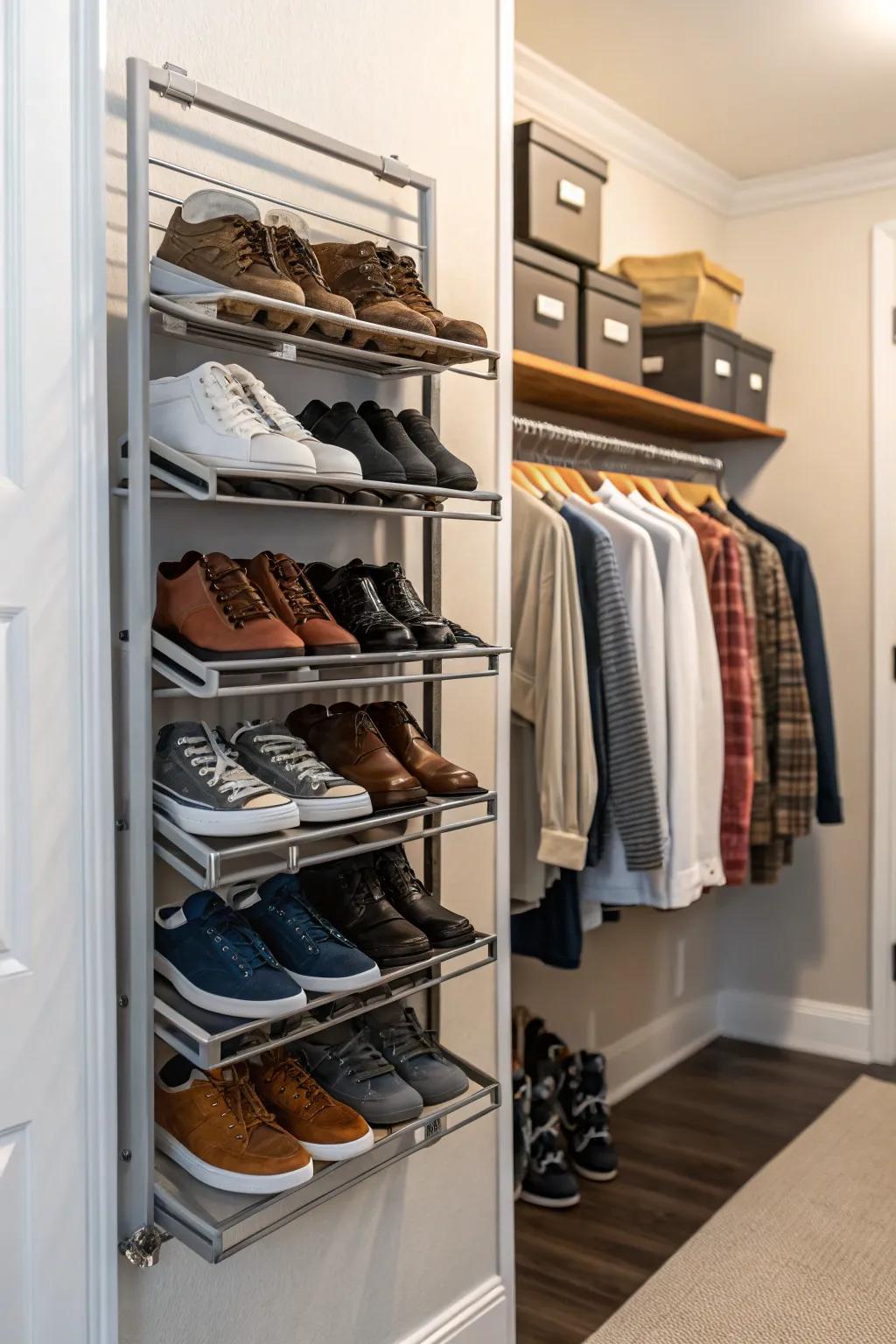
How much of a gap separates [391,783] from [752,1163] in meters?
1.82

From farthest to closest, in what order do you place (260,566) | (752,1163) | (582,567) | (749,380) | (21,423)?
1. (749,380)
2. (752,1163)
3. (582,567)
4. (260,566)
5. (21,423)

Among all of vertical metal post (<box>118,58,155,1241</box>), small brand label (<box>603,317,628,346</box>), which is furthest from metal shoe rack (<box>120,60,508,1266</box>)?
small brand label (<box>603,317,628,346</box>)

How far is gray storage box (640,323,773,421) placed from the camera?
10.2 ft

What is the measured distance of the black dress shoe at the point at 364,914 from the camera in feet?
5.21

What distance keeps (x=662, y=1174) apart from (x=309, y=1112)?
1.58m

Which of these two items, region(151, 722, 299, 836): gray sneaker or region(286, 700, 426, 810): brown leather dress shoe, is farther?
region(286, 700, 426, 810): brown leather dress shoe

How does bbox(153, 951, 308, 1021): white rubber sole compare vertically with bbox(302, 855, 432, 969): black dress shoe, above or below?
below

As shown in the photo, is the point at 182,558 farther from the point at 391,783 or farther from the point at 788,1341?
the point at 788,1341

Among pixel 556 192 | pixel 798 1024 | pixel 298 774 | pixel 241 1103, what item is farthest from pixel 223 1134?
pixel 798 1024

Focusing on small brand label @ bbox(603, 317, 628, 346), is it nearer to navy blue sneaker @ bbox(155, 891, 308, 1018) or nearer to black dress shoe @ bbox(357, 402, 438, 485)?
black dress shoe @ bbox(357, 402, 438, 485)

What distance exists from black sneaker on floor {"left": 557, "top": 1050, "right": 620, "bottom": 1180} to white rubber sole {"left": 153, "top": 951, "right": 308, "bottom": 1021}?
1632 mm

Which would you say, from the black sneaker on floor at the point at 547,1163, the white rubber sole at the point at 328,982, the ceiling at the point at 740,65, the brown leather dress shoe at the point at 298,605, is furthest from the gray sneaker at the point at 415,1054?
the ceiling at the point at 740,65

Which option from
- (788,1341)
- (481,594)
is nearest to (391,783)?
(481,594)

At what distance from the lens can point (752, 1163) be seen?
112 inches
